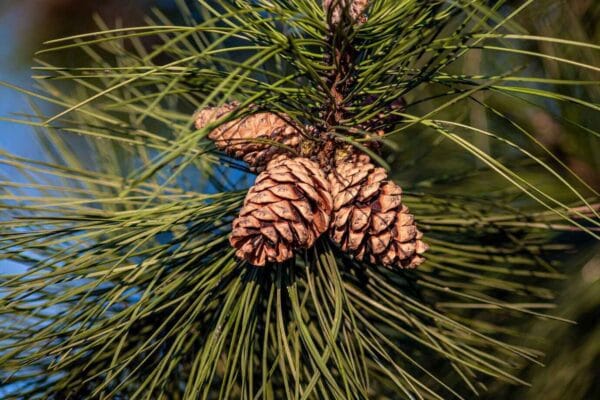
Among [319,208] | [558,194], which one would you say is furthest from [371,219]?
[558,194]

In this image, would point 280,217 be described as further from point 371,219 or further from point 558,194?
point 558,194

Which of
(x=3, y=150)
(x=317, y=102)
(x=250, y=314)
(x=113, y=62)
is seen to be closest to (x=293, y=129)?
(x=317, y=102)

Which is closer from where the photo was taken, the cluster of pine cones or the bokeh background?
the cluster of pine cones

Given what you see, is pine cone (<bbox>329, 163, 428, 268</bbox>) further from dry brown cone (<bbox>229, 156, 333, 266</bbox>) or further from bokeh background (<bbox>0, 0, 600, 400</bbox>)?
bokeh background (<bbox>0, 0, 600, 400</bbox>)

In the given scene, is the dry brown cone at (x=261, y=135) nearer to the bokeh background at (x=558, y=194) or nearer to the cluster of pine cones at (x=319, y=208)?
the cluster of pine cones at (x=319, y=208)

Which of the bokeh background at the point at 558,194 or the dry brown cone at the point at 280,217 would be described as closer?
Answer: the dry brown cone at the point at 280,217

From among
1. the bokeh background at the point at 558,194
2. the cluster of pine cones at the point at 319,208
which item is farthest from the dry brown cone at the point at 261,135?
the bokeh background at the point at 558,194

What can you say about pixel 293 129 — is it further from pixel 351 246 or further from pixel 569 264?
pixel 569 264

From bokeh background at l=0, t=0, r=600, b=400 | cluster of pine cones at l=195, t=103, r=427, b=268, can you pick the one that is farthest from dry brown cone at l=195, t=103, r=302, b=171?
bokeh background at l=0, t=0, r=600, b=400
